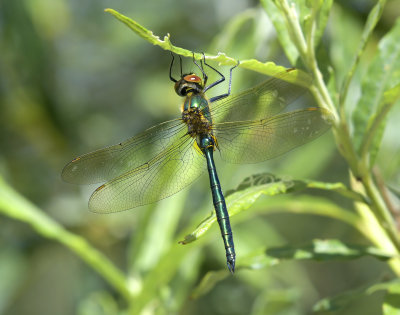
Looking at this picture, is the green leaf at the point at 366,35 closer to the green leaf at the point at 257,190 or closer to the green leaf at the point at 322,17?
the green leaf at the point at 322,17

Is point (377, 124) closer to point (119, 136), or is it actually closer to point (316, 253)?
point (316, 253)

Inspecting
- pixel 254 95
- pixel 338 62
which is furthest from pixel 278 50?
pixel 254 95

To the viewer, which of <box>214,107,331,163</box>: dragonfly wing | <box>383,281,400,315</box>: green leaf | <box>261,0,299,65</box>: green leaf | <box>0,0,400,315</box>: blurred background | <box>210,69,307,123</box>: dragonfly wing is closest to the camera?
<box>383,281,400,315</box>: green leaf

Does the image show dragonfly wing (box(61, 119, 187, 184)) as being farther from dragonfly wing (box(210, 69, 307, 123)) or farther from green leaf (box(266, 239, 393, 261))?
green leaf (box(266, 239, 393, 261))

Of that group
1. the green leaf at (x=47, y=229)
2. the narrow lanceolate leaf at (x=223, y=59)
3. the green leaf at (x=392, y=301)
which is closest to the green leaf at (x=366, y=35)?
the narrow lanceolate leaf at (x=223, y=59)

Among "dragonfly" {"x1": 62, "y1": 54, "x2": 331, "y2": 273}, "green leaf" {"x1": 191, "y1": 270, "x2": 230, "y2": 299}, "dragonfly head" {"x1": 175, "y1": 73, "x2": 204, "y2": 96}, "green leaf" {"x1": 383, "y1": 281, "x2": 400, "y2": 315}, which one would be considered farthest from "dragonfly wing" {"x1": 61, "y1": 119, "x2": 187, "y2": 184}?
"green leaf" {"x1": 383, "y1": 281, "x2": 400, "y2": 315}

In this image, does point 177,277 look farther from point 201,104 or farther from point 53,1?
point 53,1

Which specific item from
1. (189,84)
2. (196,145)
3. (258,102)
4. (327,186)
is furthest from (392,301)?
(189,84)
